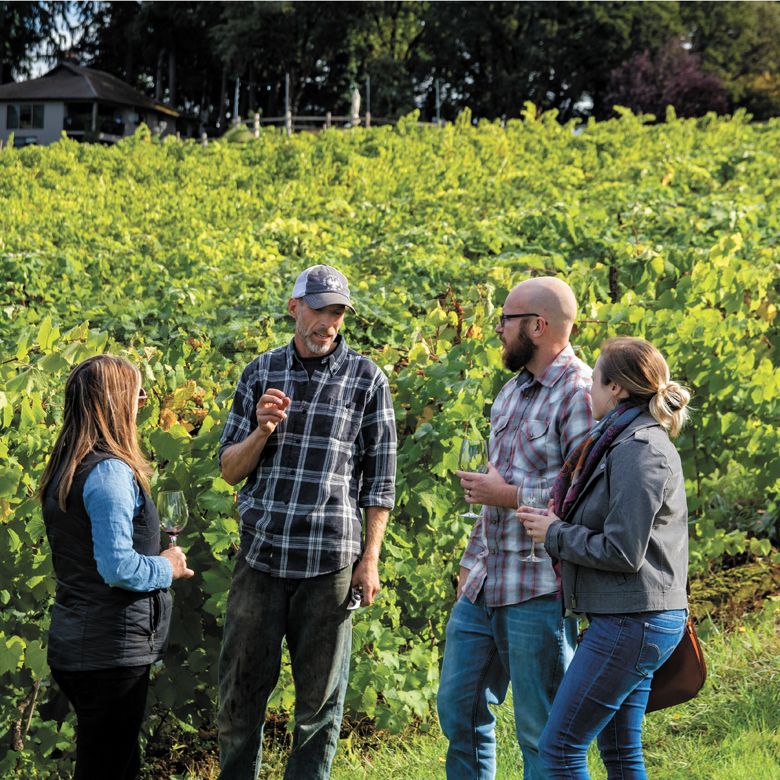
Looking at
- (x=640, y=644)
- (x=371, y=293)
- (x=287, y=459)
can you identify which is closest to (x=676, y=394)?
(x=640, y=644)

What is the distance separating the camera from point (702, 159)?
15.9 m

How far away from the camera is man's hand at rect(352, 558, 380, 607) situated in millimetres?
3289

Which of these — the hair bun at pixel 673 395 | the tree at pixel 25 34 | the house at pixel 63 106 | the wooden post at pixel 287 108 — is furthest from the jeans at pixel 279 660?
the tree at pixel 25 34

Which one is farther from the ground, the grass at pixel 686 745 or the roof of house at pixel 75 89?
the roof of house at pixel 75 89

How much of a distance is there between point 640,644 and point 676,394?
2.31ft

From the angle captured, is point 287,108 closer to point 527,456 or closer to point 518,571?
point 527,456

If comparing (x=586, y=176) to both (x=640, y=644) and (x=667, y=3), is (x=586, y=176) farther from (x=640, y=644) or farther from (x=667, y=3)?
(x=667, y=3)

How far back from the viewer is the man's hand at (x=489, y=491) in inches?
122

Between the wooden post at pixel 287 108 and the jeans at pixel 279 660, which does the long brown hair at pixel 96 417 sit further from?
the wooden post at pixel 287 108

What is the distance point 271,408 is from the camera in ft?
10.2

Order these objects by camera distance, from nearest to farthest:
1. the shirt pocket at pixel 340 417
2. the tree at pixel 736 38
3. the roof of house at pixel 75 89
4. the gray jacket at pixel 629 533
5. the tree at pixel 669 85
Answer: the gray jacket at pixel 629 533
the shirt pocket at pixel 340 417
the tree at pixel 669 85
the tree at pixel 736 38
the roof of house at pixel 75 89

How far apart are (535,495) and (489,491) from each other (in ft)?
0.52

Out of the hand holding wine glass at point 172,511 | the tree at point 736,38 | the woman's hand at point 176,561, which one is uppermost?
the tree at point 736,38

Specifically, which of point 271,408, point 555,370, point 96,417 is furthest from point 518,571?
point 96,417
